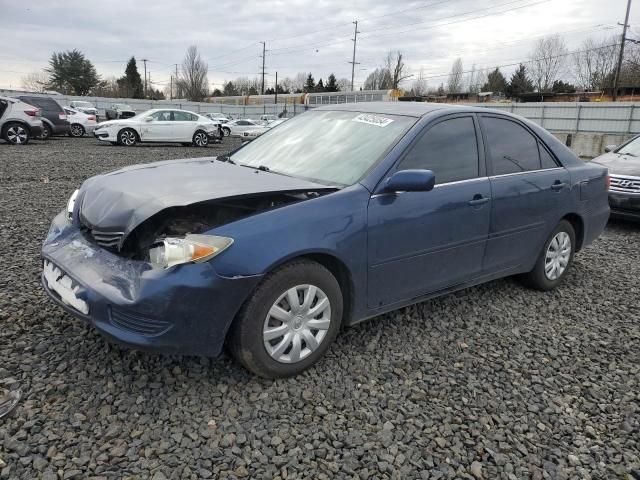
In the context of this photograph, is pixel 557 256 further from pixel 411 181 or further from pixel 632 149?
pixel 632 149

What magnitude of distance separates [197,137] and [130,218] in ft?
58.5

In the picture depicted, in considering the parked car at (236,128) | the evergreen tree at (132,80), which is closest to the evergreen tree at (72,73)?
the evergreen tree at (132,80)

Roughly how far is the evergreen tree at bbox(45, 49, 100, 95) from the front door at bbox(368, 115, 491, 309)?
82235 millimetres

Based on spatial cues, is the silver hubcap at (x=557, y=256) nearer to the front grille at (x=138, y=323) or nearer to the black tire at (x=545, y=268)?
the black tire at (x=545, y=268)

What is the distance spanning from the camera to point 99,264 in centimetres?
267

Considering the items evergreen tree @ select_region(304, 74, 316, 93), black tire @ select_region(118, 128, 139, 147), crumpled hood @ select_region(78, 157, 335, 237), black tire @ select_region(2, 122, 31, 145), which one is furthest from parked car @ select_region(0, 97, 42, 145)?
evergreen tree @ select_region(304, 74, 316, 93)

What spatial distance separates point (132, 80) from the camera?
270 ft

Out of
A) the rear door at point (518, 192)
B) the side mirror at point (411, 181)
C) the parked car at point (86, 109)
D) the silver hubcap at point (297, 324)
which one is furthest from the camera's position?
the parked car at point (86, 109)

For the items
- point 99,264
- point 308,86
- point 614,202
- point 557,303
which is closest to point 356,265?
point 99,264

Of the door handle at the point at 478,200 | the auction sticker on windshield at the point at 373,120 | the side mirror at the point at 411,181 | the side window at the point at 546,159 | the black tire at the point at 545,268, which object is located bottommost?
the black tire at the point at 545,268

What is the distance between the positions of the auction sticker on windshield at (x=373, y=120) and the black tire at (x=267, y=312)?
1286 millimetres

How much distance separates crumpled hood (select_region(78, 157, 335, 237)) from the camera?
8.82ft

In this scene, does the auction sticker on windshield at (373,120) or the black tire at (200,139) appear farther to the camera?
the black tire at (200,139)

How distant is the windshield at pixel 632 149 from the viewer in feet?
25.7
